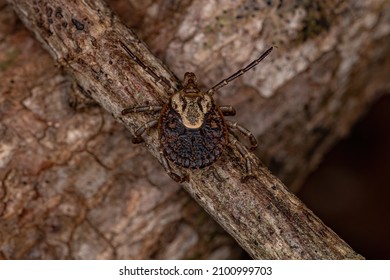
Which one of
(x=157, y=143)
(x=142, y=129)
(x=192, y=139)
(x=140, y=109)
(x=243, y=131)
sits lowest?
(x=243, y=131)

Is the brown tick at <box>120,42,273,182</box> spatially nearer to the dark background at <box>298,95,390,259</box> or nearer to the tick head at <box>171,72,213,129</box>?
the tick head at <box>171,72,213,129</box>

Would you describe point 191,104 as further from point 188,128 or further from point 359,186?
point 359,186

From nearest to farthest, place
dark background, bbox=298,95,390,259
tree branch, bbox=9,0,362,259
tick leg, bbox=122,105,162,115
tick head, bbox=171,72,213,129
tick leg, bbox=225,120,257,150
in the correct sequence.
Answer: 1. tree branch, bbox=9,0,362,259
2. tick leg, bbox=122,105,162,115
3. tick head, bbox=171,72,213,129
4. tick leg, bbox=225,120,257,150
5. dark background, bbox=298,95,390,259

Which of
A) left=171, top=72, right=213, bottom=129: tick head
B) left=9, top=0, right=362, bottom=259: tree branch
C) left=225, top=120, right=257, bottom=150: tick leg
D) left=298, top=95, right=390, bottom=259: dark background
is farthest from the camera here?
left=298, top=95, right=390, bottom=259: dark background

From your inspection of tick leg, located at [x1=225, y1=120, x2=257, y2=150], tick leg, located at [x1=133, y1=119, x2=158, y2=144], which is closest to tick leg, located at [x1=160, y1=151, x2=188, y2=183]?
tick leg, located at [x1=133, y1=119, x2=158, y2=144]

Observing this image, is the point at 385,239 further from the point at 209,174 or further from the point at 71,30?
the point at 71,30

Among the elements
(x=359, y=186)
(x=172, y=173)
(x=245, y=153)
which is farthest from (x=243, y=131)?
(x=359, y=186)
